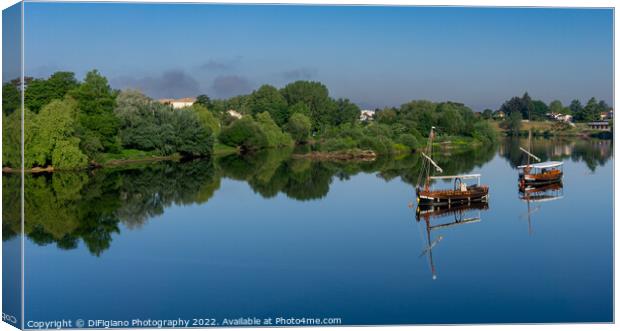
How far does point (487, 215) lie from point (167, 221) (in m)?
6.93

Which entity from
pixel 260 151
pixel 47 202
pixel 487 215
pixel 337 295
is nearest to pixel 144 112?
pixel 260 151

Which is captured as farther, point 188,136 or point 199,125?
point 199,125

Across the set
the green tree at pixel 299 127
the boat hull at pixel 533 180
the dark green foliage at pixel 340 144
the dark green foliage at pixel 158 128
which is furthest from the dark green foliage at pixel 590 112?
the green tree at pixel 299 127

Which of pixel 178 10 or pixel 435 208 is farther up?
pixel 178 10

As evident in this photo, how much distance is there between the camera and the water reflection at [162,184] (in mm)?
13738

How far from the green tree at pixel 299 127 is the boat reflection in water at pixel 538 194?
1813 centimetres

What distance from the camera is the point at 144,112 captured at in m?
32.8

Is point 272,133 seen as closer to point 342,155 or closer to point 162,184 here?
point 342,155

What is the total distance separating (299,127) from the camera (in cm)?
3906

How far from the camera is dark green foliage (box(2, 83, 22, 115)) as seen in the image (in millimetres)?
7098

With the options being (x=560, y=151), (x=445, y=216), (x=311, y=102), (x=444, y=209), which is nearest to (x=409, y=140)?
(x=560, y=151)

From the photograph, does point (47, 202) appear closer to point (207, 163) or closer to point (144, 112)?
point (207, 163)

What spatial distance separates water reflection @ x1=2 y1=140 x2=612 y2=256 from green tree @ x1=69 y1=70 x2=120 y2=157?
2023 mm

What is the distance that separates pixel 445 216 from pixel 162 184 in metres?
9.44
